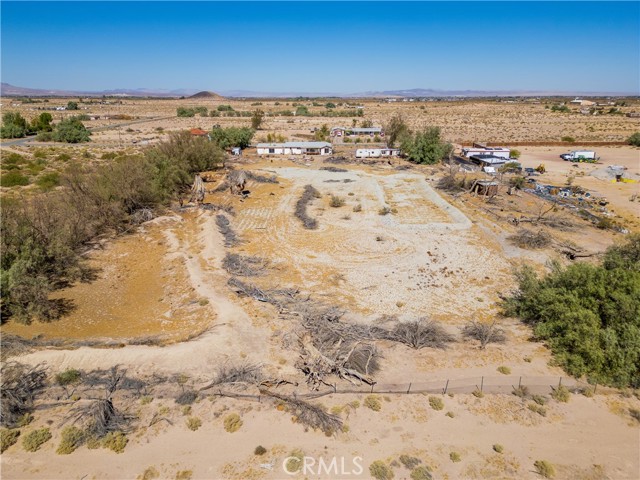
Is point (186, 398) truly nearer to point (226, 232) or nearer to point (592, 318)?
point (592, 318)

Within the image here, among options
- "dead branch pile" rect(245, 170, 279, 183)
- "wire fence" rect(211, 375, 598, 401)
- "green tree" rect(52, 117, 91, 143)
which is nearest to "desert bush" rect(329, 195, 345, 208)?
"dead branch pile" rect(245, 170, 279, 183)

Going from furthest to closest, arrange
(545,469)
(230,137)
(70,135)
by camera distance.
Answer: (70,135)
(230,137)
(545,469)

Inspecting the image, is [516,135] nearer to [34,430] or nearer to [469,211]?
[469,211]

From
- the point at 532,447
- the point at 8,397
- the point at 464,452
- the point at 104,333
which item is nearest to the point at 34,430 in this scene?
the point at 8,397

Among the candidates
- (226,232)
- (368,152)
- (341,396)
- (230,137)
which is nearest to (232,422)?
(341,396)

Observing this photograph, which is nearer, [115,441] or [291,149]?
[115,441]

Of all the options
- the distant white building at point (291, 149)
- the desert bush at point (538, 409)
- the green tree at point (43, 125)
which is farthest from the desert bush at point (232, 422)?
the green tree at point (43, 125)

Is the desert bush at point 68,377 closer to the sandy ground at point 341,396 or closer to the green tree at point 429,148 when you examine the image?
the sandy ground at point 341,396
